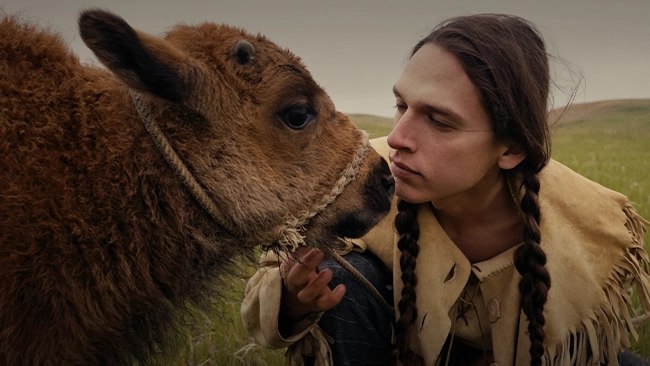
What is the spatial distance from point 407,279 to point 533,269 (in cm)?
68

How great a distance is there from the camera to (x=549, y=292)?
3.59 m

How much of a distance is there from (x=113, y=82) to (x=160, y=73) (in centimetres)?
49

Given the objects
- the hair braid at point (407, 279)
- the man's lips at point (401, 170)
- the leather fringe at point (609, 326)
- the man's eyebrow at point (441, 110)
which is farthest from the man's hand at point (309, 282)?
the leather fringe at point (609, 326)

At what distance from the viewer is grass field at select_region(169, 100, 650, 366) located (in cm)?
435

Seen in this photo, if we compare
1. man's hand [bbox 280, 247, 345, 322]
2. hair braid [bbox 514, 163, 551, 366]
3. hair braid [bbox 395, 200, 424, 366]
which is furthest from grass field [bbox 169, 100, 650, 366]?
hair braid [bbox 395, 200, 424, 366]

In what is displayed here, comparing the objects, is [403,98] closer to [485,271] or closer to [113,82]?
[485,271]

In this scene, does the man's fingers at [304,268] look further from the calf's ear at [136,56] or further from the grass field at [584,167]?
the calf's ear at [136,56]

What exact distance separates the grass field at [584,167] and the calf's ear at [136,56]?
4.00ft

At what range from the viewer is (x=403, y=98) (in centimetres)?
340

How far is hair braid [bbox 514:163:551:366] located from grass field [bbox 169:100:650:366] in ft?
1.72

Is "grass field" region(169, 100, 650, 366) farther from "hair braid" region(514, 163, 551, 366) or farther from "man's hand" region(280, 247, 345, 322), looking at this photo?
"hair braid" region(514, 163, 551, 366)

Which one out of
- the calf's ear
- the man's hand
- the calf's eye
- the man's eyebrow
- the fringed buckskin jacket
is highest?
the calf's ear

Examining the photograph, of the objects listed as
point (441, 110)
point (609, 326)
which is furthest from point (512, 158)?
point (609, 326)

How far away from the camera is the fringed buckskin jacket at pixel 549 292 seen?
360 centimetres
